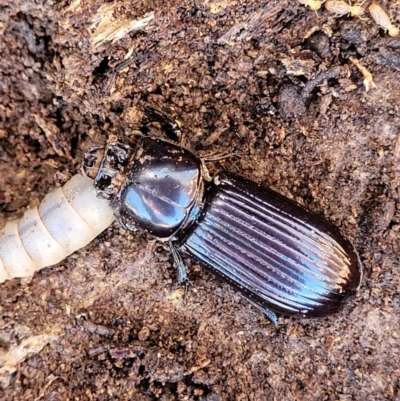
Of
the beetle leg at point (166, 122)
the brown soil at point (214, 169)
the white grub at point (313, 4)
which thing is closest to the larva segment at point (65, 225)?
the brown soil at point (214, 169)

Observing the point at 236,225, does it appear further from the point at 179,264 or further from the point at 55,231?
the point at 55,231

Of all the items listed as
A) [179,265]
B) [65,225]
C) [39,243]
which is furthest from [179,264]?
[39,243]

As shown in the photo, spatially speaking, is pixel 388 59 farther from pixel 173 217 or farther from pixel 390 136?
pixel 173 217

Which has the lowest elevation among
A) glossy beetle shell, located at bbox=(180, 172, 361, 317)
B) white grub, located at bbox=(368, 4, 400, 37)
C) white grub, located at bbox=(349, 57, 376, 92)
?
glossy beetle shell, located at bbox=(180, 172, 361, 317)

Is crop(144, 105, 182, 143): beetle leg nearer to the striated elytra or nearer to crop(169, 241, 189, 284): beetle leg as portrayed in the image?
the striated elytra

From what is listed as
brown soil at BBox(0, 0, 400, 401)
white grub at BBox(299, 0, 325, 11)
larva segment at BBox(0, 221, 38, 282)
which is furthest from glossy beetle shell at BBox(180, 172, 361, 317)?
white grub at BBox(299, 0, 325, 11)

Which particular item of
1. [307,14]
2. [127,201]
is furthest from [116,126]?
[307,14]
